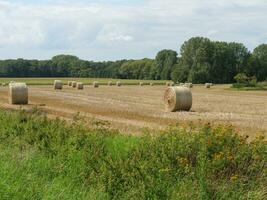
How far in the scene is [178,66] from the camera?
121 metres

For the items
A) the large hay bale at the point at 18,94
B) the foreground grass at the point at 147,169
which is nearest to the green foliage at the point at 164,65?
the large hay bale at the point at 18,94

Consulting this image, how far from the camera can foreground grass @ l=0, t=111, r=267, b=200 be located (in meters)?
7.93

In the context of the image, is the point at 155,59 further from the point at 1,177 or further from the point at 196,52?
the point at 1,177

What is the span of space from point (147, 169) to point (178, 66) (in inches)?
4465

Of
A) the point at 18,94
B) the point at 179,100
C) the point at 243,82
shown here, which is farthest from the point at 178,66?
the point at 179,100

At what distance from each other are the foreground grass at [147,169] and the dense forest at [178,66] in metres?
101

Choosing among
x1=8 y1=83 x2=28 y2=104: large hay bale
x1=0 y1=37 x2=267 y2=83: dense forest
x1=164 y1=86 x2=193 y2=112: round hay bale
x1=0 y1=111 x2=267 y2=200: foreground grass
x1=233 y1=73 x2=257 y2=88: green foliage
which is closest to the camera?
x1=0 y1=111 x2=267 y2=200: foreground grass

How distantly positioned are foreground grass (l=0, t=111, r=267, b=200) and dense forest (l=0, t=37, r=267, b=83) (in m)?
101

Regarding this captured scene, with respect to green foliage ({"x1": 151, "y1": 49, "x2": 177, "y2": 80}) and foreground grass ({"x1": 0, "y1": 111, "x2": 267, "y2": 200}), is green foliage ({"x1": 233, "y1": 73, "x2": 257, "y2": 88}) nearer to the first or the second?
green foliage ({"x1": 151, "y1": 49, "x2": 177, "y2": 80})

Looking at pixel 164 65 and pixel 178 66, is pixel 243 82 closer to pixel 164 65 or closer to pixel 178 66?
pixel 178 66

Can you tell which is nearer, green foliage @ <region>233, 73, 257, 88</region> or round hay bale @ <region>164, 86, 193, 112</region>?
round hay bale @ <region>164, 86, 193, 112</region>

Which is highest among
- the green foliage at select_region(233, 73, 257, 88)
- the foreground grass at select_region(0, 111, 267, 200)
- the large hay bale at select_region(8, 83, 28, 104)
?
the foreground grass at select_region(0, 111, 267, 200)

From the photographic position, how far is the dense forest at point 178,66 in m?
117

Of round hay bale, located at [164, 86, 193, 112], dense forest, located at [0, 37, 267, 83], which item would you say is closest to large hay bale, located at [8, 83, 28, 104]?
round hay bale, located at [164, 86, 193, 112]
